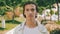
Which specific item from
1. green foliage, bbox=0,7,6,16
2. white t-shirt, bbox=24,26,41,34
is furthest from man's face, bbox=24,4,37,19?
green foliage, bbox=0,7,6,16

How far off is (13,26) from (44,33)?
13.6 inches

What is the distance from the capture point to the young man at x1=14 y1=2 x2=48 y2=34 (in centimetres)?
229

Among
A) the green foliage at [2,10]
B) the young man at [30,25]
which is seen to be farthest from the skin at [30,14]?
the green foliage at [2,10]

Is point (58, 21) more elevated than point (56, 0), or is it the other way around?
point (56, 0)

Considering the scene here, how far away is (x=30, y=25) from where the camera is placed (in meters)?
2.32

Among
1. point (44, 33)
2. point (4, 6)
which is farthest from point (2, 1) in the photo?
point (44, 33)

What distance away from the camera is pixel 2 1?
2.35 m

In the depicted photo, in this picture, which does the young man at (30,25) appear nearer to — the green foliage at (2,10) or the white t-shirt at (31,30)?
the white t-shirt at (31,30)

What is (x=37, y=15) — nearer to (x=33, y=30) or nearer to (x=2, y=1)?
(x=33, y=30)

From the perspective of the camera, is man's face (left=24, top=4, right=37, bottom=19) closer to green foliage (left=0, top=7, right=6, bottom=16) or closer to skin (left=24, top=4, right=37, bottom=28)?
skin (left=24, top=4, right=37, bottom=28)

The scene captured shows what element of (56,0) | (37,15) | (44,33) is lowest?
(44,33)

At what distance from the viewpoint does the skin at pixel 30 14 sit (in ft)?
7.47

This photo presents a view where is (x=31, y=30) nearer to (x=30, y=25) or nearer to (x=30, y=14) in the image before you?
(x=30, y=25)

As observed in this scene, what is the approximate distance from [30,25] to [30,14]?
125 millimetres
